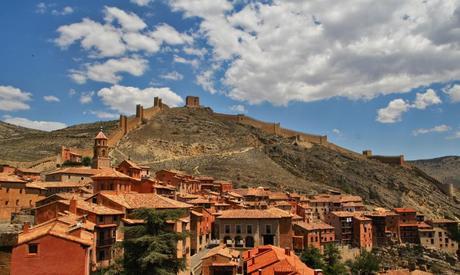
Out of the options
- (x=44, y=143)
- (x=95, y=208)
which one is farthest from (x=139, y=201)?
(x=44, y=143)

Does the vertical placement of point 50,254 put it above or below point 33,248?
below

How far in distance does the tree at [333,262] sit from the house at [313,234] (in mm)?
1640

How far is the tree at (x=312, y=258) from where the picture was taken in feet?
161

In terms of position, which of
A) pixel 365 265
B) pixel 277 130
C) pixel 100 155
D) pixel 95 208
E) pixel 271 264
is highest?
pixel 277 130

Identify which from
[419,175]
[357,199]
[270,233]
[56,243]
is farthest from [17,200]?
[419,175]

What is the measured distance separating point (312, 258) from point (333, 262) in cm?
448

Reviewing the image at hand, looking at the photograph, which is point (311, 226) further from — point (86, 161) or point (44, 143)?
point (44, 143)

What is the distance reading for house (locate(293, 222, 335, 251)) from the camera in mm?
56344

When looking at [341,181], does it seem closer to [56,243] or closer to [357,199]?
[357,199]

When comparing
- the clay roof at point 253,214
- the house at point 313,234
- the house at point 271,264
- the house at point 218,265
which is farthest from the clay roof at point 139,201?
the house at point 313,234

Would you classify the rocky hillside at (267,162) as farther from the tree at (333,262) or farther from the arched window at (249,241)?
the arched window at (249,241)

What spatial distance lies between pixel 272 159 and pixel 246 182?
22959mm

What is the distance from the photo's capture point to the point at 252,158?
110312mm

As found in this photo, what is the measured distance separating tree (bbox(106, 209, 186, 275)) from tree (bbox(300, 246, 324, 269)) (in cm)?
2589
